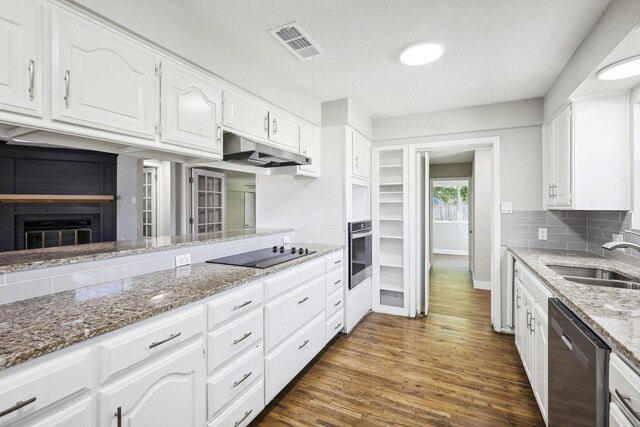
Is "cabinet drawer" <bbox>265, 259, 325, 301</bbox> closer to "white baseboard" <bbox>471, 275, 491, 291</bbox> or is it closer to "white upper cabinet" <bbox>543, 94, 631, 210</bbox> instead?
"white upper cabinet" <bbox>543, 94, 631, 210</bbox>

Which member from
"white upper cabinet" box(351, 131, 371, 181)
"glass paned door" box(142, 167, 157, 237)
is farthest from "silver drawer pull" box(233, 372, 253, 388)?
"glass paned door" box(142, 167, 157, 237)

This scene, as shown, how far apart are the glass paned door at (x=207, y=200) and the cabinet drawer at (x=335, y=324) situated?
2.64m

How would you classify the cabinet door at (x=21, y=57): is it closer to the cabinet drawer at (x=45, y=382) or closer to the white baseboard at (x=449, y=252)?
the cabinet drawer at (x=45, y=382)

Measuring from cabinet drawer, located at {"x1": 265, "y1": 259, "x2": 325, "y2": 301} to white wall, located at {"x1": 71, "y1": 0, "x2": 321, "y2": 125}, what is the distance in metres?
1.35

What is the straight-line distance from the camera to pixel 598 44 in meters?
1.73

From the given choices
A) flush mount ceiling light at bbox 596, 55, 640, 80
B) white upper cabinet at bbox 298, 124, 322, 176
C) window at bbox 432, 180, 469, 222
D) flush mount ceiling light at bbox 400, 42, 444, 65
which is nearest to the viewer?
flush mount ceiling light at bbox 596, 55, 640, 80

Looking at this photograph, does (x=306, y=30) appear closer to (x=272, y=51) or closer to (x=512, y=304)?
(x=272, y=51)

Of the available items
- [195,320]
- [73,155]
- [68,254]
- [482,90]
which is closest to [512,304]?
[482,90]

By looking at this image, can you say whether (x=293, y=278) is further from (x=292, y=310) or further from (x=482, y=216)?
(x=482, y=216)

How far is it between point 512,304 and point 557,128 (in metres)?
1.69

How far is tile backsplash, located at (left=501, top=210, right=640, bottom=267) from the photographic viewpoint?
2.43m

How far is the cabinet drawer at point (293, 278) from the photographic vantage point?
190 cm

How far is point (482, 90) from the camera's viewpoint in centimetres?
283

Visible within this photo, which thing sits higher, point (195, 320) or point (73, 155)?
point (73, 155)
